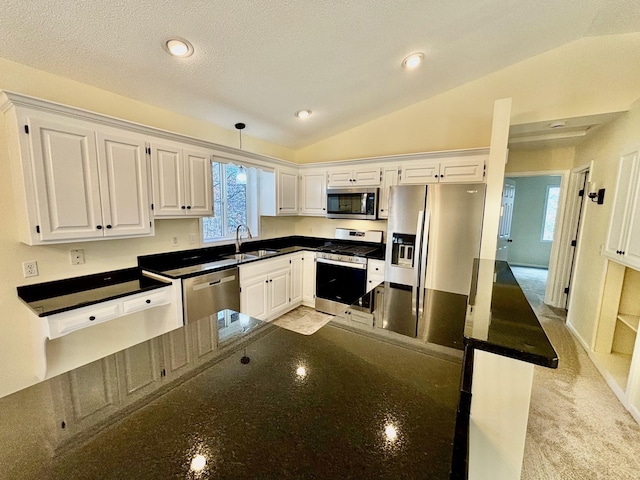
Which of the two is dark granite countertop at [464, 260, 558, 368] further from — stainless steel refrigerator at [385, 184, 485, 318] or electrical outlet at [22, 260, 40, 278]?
electrical outlet at [22, 260, 40, 278]

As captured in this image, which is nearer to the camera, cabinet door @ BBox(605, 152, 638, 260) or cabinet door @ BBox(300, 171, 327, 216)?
cabinet door @ BBox(605, 152, 638, 260)

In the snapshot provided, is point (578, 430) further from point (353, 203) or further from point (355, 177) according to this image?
point (355, 177)

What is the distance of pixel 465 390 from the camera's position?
35.1 inches

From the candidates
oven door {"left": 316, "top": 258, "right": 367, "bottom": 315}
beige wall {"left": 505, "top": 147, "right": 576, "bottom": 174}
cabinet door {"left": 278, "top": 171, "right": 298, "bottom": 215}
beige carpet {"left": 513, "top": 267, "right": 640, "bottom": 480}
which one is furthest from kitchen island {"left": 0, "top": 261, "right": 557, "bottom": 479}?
beige wall {"left": 505, "top": 147, "right": 576, "bottom": 174}

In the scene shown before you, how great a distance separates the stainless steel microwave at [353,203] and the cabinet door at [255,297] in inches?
54.0

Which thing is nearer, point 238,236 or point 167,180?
point 167,180

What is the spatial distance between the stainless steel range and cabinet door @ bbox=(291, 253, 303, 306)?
0.87 ft

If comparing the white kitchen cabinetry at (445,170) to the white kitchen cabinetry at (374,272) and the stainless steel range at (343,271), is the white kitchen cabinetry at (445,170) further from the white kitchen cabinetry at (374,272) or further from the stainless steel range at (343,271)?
the white kitchen cabinetry at (374,272)

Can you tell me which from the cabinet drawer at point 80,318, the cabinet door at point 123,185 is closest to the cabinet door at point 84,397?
the cabinet drawer at point 80,318

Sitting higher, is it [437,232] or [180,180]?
[180,180]

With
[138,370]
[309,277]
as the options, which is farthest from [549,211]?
[138,370]

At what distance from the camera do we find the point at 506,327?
872 millimetres

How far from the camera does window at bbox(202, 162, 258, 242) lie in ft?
11.3

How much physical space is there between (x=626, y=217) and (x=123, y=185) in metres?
4.34
